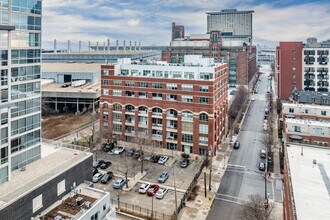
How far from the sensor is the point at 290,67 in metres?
111

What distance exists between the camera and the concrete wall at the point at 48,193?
28.0 m

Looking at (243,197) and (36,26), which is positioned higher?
(36,26)

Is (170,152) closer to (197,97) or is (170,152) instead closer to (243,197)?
(197,97)

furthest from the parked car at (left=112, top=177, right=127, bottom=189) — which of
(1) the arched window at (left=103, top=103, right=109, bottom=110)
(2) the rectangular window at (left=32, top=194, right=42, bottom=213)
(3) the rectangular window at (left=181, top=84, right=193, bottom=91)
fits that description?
(1) the arched window at (left=103, top=103, right=109, bottom=110)

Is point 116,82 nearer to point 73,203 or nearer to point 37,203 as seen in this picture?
point 73,203

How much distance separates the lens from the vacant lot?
258 feet

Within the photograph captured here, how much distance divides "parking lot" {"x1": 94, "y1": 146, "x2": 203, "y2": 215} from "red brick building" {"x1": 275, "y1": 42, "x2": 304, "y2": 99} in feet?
219

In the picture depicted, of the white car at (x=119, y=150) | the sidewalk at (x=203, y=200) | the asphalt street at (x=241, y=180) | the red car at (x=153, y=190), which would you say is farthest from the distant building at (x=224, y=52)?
the red car at (x=153, y=190)

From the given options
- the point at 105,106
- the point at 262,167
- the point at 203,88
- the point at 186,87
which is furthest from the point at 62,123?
the point at 262,167

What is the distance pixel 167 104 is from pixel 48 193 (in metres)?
38.0

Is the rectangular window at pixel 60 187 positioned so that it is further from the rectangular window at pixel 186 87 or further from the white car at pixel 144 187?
the rectangular window at pixel 186 87

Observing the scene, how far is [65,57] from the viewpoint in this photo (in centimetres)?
19488

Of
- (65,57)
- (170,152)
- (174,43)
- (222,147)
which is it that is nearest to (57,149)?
(170,152)

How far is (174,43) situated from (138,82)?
104821mm
